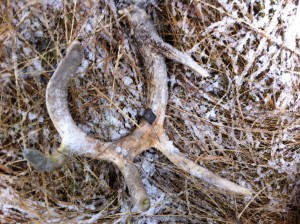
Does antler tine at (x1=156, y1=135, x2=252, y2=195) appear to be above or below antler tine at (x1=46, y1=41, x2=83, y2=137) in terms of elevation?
below

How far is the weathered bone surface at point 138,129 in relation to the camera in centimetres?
147

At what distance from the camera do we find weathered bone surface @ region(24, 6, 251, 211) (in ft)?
4.83

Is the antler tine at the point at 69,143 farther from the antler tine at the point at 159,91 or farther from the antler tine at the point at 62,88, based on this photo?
the antler tine at the point at 159,91

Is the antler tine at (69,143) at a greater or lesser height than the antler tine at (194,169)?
greater

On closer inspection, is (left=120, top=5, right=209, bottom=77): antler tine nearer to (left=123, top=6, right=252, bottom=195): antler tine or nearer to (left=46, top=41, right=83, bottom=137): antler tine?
(left=123, top=6, right=252, bottom=195): antler tine

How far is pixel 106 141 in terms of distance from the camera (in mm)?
1695

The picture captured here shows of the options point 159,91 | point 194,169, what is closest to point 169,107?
point 159,91

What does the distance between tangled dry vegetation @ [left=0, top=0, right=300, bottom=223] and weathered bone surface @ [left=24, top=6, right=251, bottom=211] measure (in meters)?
0.09

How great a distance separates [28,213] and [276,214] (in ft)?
4.11

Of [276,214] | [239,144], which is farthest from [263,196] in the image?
[239,144]

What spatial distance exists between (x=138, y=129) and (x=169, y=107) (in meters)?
0.23

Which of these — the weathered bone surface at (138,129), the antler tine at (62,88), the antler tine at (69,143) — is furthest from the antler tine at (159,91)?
the antler tine at (62,88)

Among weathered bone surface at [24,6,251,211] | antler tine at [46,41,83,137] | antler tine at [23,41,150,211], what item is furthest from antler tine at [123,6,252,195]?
antler tine at [46,41,83,137]

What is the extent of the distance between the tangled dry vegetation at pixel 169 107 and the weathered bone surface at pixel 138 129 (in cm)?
9
